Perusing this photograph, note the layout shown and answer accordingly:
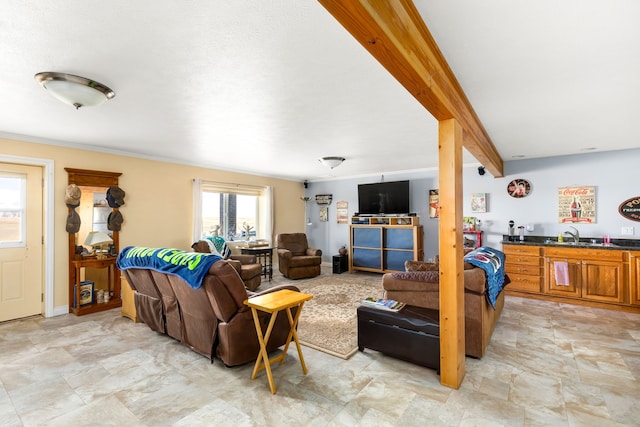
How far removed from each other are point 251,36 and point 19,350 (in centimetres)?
378

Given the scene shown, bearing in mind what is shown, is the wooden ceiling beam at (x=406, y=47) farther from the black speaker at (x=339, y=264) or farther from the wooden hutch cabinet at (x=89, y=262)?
the black speaker at (x=339, y=264)

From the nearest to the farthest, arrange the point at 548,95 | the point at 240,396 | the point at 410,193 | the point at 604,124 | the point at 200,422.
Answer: the point at 200,422, the point at 240,396, the point at 548,95, the point at 604,124, the point at 410,193

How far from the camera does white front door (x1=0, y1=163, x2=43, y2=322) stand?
386cm

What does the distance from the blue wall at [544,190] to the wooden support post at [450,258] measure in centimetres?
363

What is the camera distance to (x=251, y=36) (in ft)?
5.77

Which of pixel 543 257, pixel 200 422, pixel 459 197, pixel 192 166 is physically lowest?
pixel 200 422

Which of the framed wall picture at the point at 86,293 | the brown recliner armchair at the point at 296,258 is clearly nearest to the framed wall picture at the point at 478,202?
the brown recliner armchair at the point at 296,258

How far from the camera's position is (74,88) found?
228cm

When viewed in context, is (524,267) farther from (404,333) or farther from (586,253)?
(404,333)

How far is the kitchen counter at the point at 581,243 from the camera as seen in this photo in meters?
4.44

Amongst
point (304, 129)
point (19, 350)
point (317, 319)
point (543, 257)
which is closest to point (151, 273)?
point (19, 350)

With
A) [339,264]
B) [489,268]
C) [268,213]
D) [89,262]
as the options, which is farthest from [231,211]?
[489,268]

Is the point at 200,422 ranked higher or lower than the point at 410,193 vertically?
lower

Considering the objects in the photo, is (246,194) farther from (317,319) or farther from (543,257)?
(543,257)
